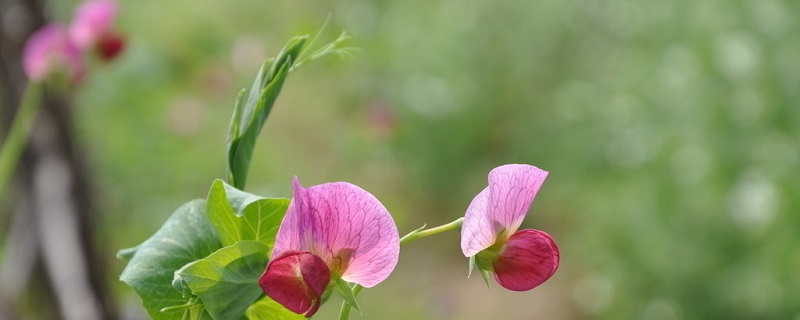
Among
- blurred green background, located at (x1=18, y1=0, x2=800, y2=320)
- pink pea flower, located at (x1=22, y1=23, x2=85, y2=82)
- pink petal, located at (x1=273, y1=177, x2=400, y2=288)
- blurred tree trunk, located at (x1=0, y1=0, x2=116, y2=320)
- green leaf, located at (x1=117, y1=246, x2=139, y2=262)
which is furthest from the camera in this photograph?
blurred green background, located at (x1=18, y1=0, x2=800, y2=320)

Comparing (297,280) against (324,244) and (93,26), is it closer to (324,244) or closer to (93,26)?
(324,244)

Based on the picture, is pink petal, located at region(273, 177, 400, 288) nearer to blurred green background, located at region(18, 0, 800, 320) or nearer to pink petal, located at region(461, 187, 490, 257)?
pink petal, located at region(461, 187, 490, 257)

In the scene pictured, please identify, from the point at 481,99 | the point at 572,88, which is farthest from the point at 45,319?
the point at 481,99

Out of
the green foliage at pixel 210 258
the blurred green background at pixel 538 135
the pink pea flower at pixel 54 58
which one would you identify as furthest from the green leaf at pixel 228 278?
the pink pea flower at pixel 54 58

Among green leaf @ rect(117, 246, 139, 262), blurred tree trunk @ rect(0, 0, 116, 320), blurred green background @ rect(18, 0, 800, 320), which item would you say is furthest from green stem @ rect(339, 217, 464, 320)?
blurred tree trunk @ rect(0, 0, 116, 320)

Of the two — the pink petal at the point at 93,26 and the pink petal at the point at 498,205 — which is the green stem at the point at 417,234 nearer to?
the pink petal at the point at 498,205

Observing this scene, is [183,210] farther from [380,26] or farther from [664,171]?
[380,26]

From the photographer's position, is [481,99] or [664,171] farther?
[481,99]
